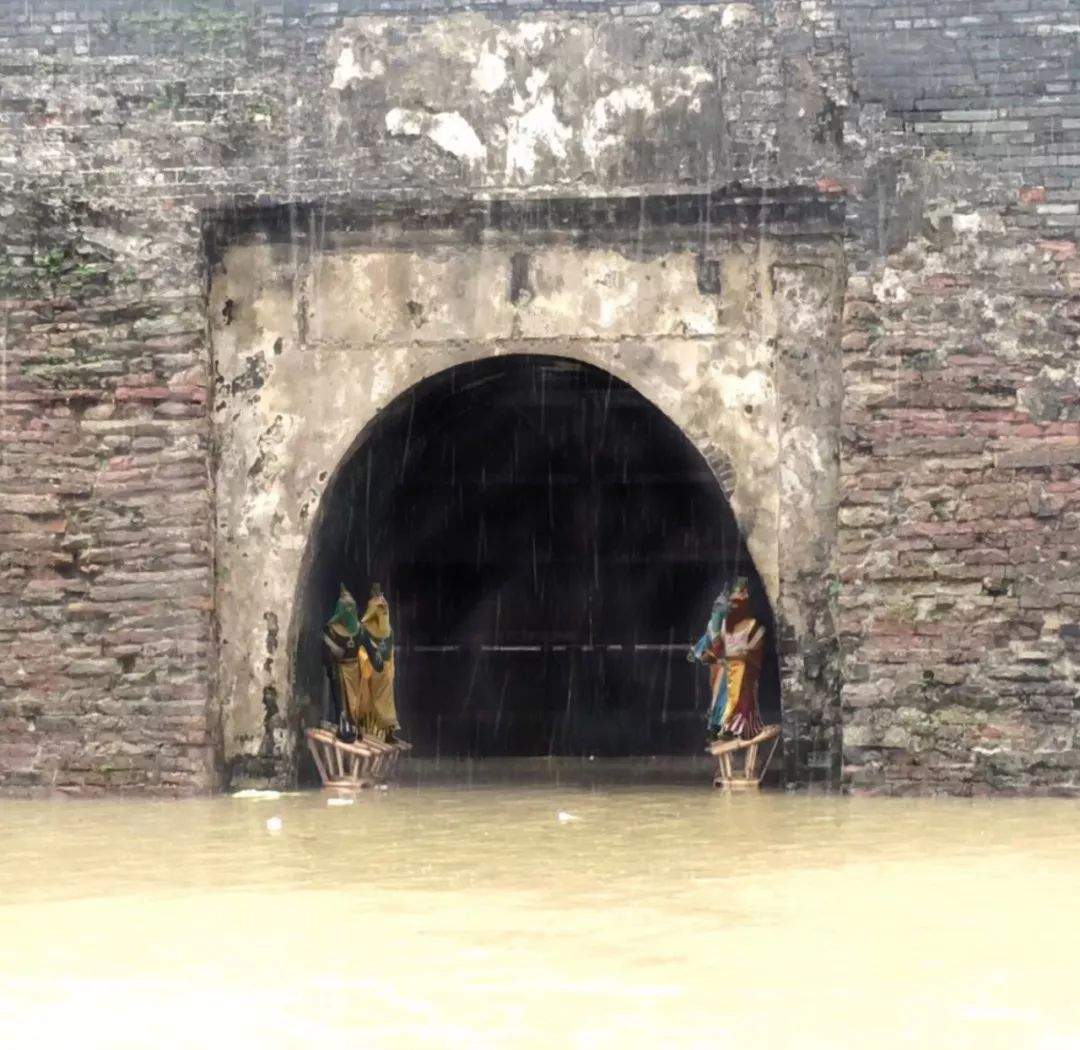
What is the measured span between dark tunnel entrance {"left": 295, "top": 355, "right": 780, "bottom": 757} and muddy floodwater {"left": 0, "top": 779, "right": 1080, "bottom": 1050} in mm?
5059

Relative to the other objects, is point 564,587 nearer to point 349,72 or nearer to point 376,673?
point 376,673

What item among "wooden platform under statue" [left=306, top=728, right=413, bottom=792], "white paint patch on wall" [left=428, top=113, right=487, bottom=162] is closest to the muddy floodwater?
"wooden platform under statue" [left=306, top=728, right=413, bottom=792]

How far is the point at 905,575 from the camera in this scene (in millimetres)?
8516

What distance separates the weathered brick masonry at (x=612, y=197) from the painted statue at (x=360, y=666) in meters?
0.46

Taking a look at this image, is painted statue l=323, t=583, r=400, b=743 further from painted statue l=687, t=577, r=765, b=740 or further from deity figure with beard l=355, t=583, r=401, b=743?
painted statue l=687, t=577, r=765, b=740

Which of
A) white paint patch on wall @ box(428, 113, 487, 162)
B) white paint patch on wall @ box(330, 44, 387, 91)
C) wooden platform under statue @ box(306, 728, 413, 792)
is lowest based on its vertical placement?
wooden platform under statue @ box(306, 728, 413, 792)

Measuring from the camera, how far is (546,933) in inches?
178

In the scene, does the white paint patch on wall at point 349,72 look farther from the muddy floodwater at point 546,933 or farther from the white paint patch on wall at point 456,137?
the muddy floodwater at point 546,933

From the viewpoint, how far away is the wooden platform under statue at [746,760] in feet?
29.9

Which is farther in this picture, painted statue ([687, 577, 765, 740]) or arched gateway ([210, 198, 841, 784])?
painted statue ([687, 577, 765, 740])

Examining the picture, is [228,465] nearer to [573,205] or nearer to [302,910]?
[573,205]

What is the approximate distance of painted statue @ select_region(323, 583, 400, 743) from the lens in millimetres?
9555

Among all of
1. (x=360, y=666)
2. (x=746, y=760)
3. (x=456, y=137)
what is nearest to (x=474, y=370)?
(x=456, y=137)

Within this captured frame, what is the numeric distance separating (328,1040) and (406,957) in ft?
2.52
